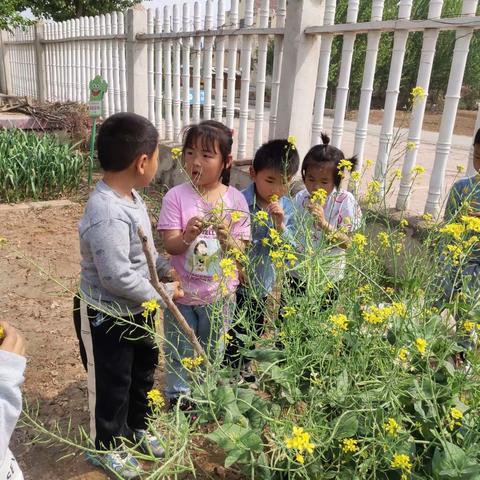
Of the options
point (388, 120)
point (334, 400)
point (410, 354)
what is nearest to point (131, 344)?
point (334, 400)

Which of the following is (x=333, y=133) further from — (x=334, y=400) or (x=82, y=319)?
(x=334, y=400)

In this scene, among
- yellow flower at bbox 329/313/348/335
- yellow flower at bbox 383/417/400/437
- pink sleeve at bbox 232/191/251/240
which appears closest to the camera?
yellow flower at bbox 383/417/400/437

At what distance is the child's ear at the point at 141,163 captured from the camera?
1738 millimetres

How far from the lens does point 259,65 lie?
4.22m

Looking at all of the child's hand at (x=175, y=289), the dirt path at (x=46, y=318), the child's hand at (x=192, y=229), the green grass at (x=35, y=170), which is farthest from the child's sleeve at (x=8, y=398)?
the green grass at (x=35, y=170)

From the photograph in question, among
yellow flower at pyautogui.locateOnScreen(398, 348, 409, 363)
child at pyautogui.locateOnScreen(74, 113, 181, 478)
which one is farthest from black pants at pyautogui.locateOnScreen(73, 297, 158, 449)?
yellow flower at pyautogui.locateOnScreen(398, 348, 409, 363)

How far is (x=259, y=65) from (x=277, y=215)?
2.61m

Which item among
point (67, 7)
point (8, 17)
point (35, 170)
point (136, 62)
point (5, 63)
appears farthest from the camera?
point (67, 7)

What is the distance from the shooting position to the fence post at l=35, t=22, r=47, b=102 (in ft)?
28.8

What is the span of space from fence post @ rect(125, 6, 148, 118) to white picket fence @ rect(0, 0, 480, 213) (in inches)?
0.4

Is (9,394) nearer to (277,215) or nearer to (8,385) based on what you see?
(8,385)

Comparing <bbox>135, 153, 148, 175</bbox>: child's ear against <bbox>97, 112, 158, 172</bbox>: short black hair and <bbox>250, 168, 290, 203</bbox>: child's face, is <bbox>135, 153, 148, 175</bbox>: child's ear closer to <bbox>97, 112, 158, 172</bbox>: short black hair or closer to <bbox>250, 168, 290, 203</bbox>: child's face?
<bbox>97, 112, 158, 172</bbox>: short black hair

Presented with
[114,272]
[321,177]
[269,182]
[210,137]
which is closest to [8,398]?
[114,272]

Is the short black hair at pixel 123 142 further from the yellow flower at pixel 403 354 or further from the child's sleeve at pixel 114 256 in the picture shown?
the yellow flower at pixel 403 354
